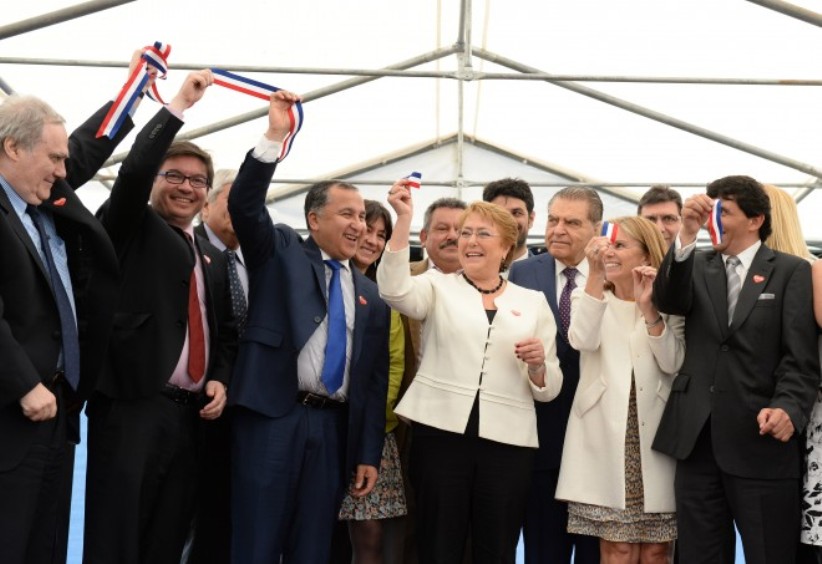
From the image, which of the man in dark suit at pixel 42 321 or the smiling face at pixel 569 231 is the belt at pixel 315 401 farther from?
the smiling face at pixel 569 231

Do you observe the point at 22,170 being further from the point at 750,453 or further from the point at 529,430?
the point at 750,453

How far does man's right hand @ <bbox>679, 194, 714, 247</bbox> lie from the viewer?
10.7ft

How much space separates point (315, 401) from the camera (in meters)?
3.43

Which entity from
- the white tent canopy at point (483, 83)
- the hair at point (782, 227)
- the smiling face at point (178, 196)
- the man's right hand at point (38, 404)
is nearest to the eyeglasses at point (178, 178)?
the smiling face at point (178, 196)

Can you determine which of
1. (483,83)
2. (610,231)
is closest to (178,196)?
(610,231)

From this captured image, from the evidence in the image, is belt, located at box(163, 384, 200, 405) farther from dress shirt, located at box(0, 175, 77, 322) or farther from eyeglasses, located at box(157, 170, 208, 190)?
eyeglasses, located at box(157, 170, 208, 190)

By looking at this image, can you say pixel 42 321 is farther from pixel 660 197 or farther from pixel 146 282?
pixel 660 197

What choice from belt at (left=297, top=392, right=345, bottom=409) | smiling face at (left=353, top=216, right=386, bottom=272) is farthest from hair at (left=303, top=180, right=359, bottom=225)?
belt at (left=297, top=392, right=345, bottom=409)

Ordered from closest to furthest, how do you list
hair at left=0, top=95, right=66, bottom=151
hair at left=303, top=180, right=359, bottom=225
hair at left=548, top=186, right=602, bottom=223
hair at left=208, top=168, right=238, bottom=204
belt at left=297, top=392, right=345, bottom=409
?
hair at left=0, top=95, right=66, bottom=151 → belt at left=297, top=392, right=345, bottom=409 → hair at left=303, top=180, right=359, bottom=225 → hair at left=548, top=186, right=602, bottom=223 → hair at left=208, top=168, right=238, bottom=204

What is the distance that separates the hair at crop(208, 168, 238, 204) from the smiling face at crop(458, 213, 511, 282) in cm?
99

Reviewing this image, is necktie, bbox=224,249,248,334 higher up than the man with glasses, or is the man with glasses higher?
the man with glasses

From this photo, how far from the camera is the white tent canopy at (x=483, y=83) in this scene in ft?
25.4

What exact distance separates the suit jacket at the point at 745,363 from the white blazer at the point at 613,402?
0.07 metres

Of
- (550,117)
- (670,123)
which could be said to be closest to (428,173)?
(550,117)
